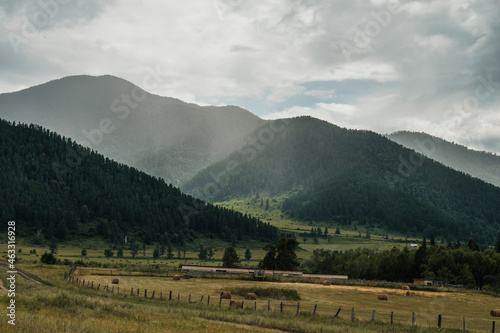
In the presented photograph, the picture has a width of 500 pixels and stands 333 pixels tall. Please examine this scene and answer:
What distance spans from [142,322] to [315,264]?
138167 mm

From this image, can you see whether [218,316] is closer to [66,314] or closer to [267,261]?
[66,314]

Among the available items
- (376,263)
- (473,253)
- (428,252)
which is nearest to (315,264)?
(376,263)

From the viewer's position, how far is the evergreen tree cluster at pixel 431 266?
118 meters

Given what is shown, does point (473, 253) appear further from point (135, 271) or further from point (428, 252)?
point (135, 271)

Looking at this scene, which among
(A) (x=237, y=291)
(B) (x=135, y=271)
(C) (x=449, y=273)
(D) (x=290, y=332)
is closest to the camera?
(D) (x=290, y=332)

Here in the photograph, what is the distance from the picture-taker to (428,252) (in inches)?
5157

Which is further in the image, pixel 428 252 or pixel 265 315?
pixel 428 252

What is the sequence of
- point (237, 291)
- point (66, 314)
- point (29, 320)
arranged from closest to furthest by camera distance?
point (29, 320) < point (66, 314) < point (237, 291)

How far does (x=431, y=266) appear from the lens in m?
124

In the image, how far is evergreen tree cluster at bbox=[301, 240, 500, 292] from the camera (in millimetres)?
117938

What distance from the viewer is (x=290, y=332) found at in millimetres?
34156

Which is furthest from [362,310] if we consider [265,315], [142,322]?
[142,322]

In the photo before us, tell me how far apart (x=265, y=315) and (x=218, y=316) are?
5.12 metres

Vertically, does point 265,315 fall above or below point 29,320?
below
